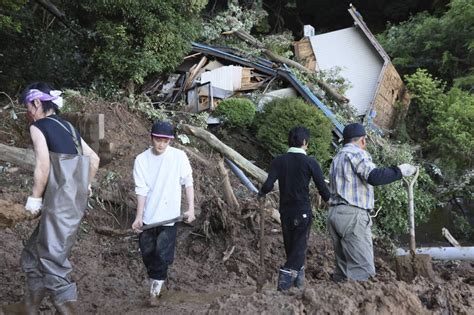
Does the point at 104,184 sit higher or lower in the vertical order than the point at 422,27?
lower

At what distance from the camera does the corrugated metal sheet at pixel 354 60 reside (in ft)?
46.8

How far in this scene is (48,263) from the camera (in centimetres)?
378

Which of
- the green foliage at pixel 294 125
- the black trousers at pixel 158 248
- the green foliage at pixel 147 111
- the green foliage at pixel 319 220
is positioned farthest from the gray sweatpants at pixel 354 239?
the green foliage at pixel 147 111

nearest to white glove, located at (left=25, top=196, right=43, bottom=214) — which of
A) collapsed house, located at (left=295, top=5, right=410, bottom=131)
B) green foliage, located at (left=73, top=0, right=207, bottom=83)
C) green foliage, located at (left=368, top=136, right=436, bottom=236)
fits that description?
green foliage, located at (left=368, top=136, right=436, bottom=236)

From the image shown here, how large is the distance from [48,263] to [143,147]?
218 inches

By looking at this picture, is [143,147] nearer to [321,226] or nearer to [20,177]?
[20,177]

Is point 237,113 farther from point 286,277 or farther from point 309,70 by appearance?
point 286,277

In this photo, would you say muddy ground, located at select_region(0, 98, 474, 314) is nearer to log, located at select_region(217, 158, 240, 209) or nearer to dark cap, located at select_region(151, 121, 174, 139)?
log, located at select_region(217, 158, 240, 209)

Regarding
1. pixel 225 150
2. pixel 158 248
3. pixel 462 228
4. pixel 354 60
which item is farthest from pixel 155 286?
pixel 354 60

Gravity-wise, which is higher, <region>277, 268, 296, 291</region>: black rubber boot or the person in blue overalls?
the person in blue overalls

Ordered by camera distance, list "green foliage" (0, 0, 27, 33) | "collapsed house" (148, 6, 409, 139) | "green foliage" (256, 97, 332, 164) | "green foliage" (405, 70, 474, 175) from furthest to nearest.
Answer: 1. "collapsed house" (148, 6, 409, 139)
2. "green foliage" (405, 70, 474, 175)
3. "green foliage" (0, 0, 27, 33)
4. "green foliage" (256, 97, 332, 164)

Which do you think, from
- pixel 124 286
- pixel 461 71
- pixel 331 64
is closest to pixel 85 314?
pixel 124 286

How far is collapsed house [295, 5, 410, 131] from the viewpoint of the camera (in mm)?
13977

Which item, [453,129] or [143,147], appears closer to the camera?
[143,147]
